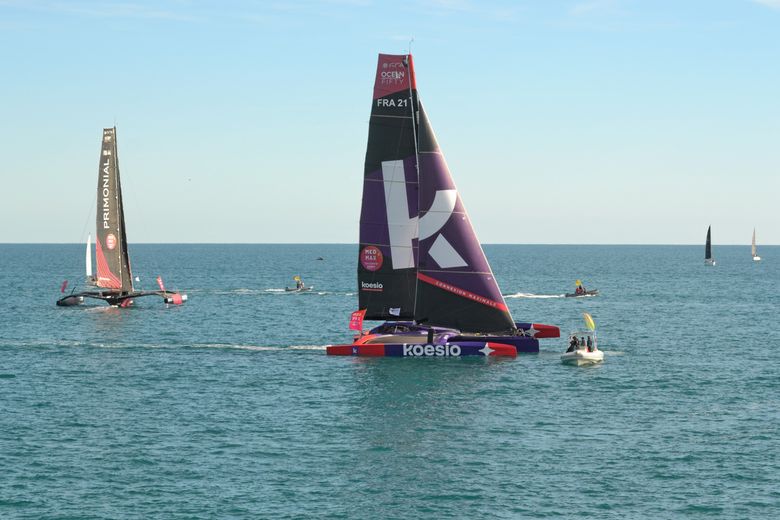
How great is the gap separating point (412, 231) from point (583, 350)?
12684 millimetres

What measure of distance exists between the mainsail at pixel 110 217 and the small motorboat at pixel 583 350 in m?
49.0

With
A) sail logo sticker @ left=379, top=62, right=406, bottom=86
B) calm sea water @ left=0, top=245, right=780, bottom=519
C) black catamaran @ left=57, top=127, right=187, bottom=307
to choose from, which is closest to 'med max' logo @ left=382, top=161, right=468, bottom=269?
sail logo sticker @ left=379, top=62, right=406, bottom=86

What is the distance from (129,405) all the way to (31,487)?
13.8m

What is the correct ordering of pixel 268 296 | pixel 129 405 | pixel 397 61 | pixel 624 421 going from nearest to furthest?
pixel 624 421 → pixel 129 405 → pixel 397 61 → pixel 268 296

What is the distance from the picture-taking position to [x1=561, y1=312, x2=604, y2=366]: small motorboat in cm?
5906

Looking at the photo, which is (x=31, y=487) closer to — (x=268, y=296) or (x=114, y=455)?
(x=114, y=455)

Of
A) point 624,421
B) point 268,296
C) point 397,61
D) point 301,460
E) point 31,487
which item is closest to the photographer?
point 31,487

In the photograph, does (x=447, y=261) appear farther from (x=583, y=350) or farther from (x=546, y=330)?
(x=546, y=330)

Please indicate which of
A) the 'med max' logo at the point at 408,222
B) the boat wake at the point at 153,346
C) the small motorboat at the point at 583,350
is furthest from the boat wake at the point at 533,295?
the 'med max' logo at the point at 408,222

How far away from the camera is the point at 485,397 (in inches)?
1941

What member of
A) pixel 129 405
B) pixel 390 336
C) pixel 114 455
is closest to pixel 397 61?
pixel 390 336

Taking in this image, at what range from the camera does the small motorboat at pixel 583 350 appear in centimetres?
5906

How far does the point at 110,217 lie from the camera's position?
94625 mm

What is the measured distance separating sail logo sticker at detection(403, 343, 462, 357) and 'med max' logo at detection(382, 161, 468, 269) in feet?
15.7
